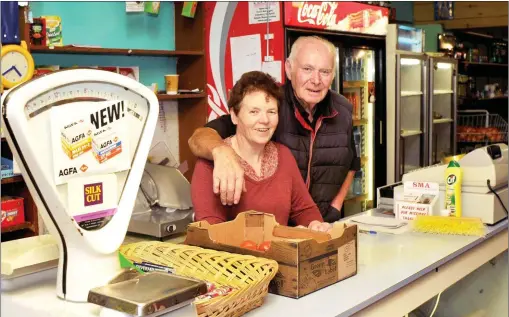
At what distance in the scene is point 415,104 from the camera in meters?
6.60

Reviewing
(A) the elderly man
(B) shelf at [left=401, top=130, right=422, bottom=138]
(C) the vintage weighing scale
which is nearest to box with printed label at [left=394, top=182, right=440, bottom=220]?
(A) the elderly man

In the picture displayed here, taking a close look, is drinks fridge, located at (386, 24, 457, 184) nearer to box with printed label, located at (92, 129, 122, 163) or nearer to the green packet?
the green packet

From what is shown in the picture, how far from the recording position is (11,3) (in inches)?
143

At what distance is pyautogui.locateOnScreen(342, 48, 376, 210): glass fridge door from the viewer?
18.7 ft

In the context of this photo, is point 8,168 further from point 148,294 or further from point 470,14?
point 470,14

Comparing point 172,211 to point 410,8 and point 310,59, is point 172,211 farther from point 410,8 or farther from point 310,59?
point 410,8

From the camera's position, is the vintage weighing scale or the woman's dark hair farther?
the woman's dark hair

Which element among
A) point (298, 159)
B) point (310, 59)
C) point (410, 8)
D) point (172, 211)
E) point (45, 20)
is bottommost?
point (172, 211)

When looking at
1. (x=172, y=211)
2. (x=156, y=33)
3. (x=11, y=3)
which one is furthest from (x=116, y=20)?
(x=172, y=211)

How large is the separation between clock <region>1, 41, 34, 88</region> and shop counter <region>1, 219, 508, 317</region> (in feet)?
7.24

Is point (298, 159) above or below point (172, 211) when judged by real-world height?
above

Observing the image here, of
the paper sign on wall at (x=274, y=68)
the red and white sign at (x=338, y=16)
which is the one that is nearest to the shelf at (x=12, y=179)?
the paper sign on wall at (x=274, y=68)

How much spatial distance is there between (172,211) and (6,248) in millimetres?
1792

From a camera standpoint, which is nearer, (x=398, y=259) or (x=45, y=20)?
(x=398, y=259)
